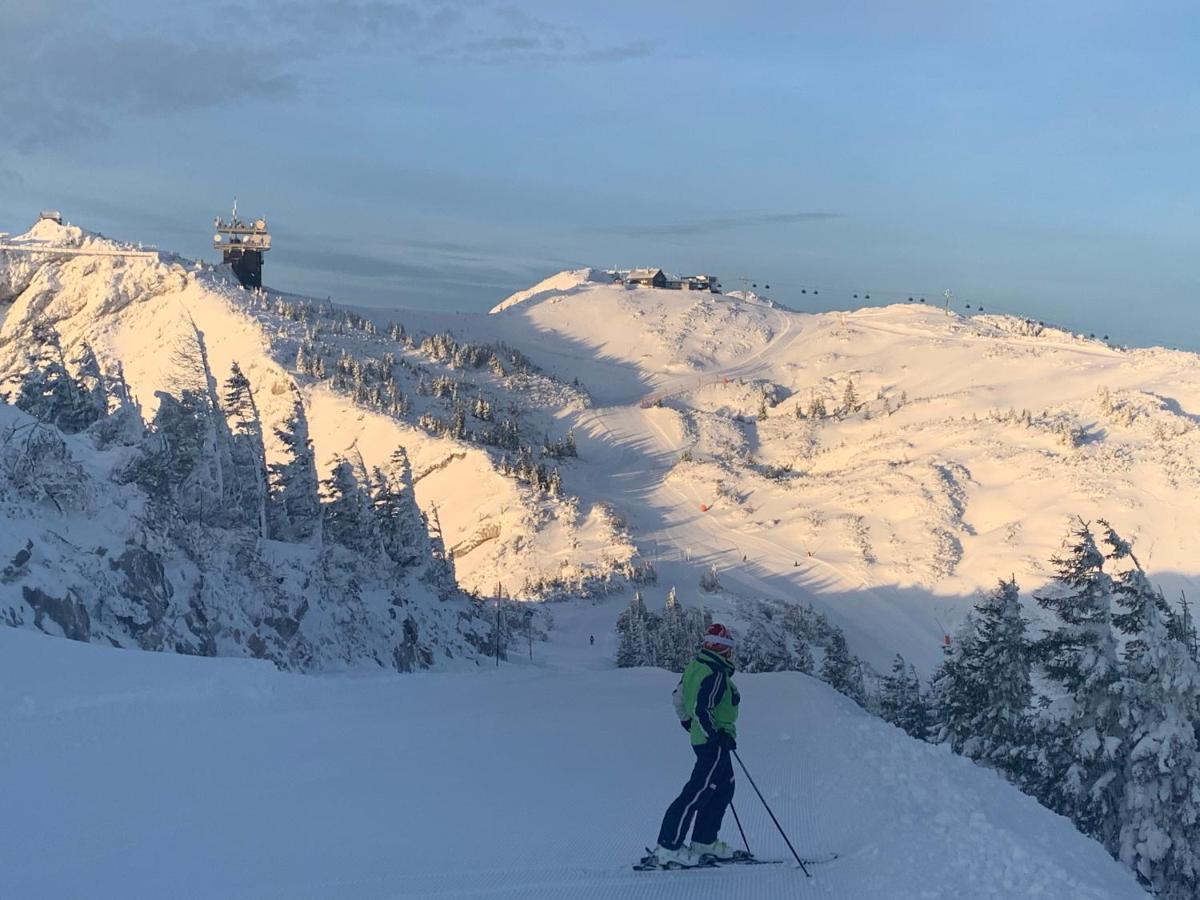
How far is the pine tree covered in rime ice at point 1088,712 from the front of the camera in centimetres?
1906

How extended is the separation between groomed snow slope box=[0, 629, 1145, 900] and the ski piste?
0.11 metres

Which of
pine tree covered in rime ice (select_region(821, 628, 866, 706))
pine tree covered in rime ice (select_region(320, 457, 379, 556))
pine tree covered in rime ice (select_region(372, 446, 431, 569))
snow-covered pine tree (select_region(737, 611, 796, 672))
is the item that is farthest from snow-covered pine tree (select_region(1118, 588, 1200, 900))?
pine tree covered in rime ice (select_region(372, 446, 431, 569))

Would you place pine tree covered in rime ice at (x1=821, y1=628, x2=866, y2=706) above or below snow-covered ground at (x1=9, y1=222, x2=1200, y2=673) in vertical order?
below

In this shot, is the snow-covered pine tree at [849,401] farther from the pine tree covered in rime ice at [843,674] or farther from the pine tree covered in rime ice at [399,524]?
the pine tree covered in rime ice at [399,524]

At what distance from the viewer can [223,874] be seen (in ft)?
22.6

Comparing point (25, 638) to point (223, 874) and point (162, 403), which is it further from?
point (162, 403)

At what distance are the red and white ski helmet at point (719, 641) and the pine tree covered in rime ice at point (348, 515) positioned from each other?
28.6m

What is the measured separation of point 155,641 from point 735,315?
130211 millimetres

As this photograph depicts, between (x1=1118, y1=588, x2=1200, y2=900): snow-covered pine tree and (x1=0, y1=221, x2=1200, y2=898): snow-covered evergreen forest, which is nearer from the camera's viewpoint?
(x1=1118, y1=588, x2=1200, y2=900): snow-covered pine tree

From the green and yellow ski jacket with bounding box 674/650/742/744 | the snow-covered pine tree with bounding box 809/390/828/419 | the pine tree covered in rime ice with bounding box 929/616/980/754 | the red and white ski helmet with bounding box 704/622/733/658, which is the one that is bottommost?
the pine tree covered in rime ice with bounding box 929/616/980/754

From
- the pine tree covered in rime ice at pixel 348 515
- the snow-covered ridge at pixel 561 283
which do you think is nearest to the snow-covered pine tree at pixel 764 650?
the pine tree covered in rime ice at pixel 348 515

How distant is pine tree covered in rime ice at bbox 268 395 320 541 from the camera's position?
37.0 meters

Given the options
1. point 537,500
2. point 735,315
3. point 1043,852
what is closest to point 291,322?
point 537,500

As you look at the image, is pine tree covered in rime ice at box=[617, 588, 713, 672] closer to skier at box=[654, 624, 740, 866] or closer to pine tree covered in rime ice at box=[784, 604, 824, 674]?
pine tree covered in rime ice at box=[784, 604, 824, 674]
